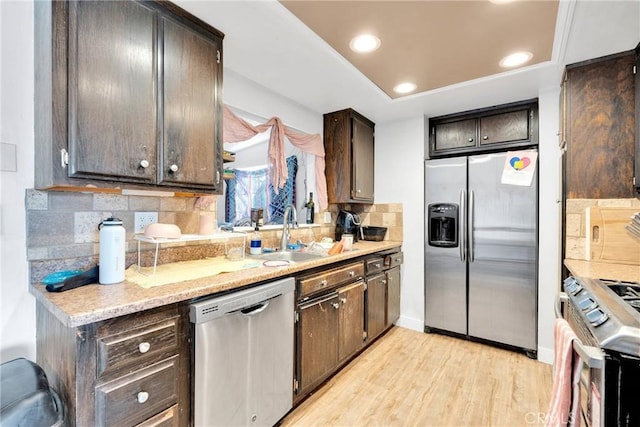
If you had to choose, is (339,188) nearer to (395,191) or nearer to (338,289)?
(395,191)

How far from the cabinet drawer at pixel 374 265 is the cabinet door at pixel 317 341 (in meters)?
0.54

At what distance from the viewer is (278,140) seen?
8.30 feet

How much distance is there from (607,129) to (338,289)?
211 centimetres

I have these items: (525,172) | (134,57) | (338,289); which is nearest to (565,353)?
(338,289)

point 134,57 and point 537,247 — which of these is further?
point 537,247

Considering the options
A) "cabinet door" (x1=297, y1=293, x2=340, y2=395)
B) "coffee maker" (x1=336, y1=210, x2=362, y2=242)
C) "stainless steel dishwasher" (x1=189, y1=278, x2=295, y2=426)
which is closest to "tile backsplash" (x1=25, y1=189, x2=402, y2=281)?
→ "stainless steel dishwasher" (x1=189, y1=278, x2=295, y2=426)

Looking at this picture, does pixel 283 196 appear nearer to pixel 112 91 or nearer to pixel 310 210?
pixel 310 210

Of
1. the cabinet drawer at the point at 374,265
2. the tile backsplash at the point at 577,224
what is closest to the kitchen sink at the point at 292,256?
the cabinet drawer at the point at 374,265

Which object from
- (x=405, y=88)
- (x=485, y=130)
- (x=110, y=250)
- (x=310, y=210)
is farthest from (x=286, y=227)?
(x=485, y=130)

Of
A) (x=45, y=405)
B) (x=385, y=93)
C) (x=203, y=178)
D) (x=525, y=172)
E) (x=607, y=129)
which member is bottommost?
(x=45, y=405)

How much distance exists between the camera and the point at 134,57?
1.35 m

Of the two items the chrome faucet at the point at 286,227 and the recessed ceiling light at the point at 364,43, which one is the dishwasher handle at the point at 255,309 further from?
the recessed ceiling light at the point at 364,43

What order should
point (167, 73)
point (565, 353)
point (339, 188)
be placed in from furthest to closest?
A: point (339, 188) → point (167, 73) → point (565, 353)

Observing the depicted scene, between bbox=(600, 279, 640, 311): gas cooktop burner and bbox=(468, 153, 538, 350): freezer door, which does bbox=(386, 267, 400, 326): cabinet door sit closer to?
bbox=(468, 153, 538, 350): freezer door
